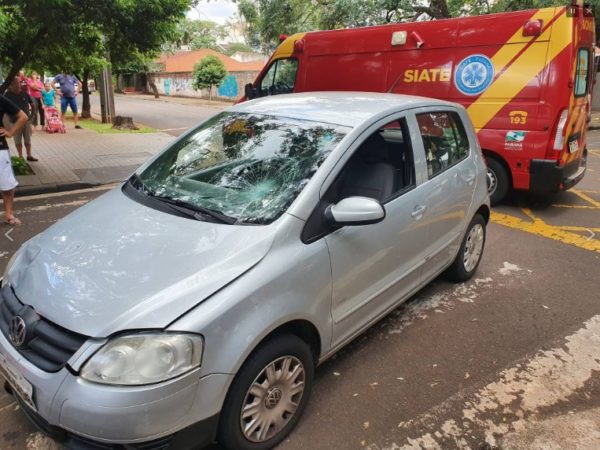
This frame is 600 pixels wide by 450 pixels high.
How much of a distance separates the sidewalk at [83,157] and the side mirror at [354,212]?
6.22 meters

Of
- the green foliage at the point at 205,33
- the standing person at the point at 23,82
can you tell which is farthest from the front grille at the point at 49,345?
the green foliage at the point at 205,33

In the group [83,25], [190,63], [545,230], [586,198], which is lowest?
[545,230]

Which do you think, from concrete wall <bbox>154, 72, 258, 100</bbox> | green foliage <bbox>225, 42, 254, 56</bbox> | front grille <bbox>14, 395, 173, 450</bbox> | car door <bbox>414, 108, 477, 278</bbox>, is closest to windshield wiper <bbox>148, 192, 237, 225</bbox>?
front grille <bbox>14, 395, 173, 450</bbox>

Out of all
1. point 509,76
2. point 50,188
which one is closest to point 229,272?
point 509,76

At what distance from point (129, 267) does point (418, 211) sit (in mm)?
1830

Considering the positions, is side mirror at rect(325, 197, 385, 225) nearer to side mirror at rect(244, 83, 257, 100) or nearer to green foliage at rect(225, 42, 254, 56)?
side mirror at rect(244, 83, 257, 100)

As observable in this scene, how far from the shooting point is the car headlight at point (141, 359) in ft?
6.01

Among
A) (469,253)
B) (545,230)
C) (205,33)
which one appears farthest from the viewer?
(205,33)

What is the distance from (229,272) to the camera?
209cm

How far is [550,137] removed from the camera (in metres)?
5.92

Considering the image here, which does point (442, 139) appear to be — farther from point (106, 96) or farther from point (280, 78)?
point (106, 96)

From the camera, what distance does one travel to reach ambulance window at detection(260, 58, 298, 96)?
8.64 m

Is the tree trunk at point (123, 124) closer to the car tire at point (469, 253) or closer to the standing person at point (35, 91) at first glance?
the standing person at point (35, 91)

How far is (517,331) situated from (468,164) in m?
1.33
